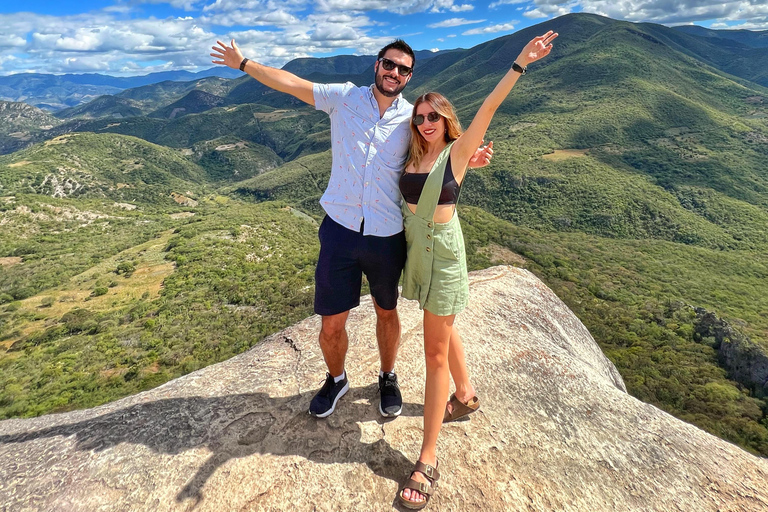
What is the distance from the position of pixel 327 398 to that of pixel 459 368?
191 cm

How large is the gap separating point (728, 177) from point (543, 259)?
291 feet

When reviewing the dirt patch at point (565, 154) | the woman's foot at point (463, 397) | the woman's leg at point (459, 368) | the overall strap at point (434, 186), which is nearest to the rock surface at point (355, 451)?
the woman's foot at point (463, 397)

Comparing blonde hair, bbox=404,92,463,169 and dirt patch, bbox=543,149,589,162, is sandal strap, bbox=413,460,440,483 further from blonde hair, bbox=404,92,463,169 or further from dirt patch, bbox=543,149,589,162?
dirt patch, bbox=543,149,589,162

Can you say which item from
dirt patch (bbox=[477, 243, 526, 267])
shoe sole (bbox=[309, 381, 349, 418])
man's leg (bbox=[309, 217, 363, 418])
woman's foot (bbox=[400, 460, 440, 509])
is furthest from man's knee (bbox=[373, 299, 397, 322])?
dirt patch (bbox=[477, 243, 526, 267])

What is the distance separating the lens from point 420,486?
409 cm

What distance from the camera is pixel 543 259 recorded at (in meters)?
69.7

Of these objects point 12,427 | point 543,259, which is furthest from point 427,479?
point 543,259

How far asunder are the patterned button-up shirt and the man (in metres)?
0.01

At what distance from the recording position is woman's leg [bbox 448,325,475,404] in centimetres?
494

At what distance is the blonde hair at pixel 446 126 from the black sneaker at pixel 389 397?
10.4 ft

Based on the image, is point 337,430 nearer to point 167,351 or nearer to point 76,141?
point 167,351

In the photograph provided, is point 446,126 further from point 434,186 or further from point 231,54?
point 231,54

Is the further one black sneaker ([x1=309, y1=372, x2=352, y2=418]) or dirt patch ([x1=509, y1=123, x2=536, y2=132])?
dirt patch ([x1=509, y1=123, x2=536, y2=132])

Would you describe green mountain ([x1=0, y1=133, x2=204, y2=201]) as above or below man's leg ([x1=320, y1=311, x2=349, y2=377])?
below
